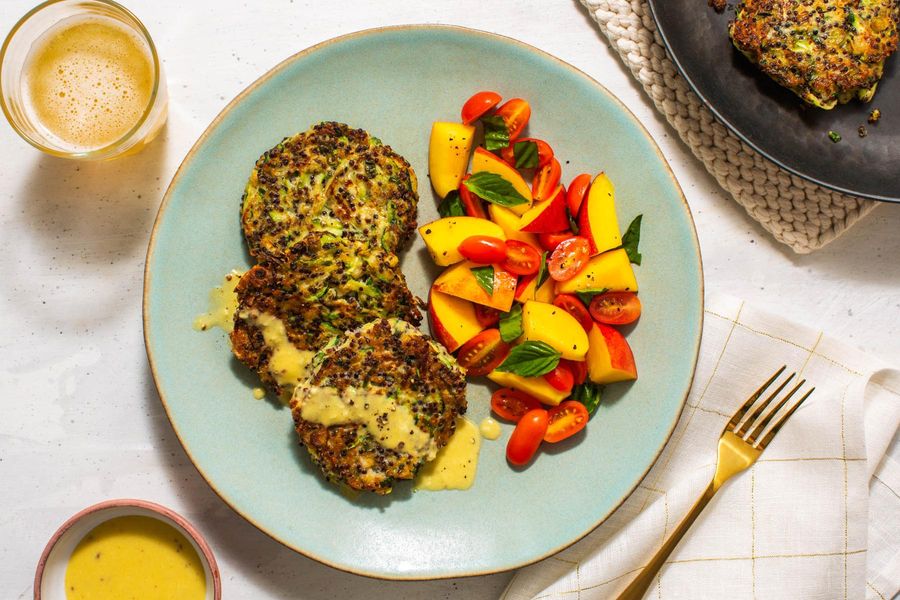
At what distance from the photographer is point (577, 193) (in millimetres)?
3814

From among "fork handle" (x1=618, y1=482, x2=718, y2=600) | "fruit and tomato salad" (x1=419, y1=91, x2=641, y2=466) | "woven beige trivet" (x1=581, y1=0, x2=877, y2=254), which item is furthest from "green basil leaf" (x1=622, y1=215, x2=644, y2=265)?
"fork handle" (x1=618, y1=482, x2=718, y2=600)

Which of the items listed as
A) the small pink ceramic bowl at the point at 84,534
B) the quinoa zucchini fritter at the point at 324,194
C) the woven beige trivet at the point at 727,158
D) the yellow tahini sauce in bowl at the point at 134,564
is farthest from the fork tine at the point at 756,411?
the yellow tahini sauce in bowl at the point at 134,564

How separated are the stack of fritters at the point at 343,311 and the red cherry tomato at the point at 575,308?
2.05 feet

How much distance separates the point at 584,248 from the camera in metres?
3.72

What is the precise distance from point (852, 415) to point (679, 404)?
89cm

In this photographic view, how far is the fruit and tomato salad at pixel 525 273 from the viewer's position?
370 centimetres

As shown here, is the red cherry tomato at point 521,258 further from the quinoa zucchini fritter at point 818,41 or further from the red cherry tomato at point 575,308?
the quinoa zucchini fritter at point 818,41

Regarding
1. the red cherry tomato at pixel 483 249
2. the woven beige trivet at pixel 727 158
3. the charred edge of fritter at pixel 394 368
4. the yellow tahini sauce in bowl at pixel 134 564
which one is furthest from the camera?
the woven beige trivet at pixel 727 158

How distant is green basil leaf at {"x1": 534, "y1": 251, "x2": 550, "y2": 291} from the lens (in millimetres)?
3799

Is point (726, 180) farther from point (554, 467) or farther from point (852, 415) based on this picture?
point (554, 467)

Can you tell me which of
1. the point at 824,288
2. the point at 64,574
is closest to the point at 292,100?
the point at 64,574

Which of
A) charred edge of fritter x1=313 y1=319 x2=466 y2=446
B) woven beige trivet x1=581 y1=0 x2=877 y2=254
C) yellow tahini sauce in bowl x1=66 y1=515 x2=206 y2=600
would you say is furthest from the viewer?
woven beige trivet x1=581 y1=0 x2=877 y2=254

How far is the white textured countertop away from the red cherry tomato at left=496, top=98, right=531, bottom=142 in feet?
1.67

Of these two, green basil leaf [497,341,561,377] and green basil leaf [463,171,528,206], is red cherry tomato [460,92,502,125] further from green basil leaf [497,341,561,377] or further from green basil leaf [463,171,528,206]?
green basil leaf [497,341,561,377]
